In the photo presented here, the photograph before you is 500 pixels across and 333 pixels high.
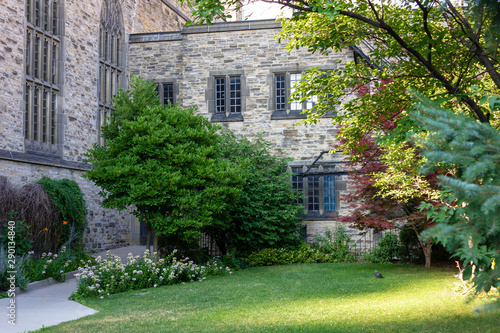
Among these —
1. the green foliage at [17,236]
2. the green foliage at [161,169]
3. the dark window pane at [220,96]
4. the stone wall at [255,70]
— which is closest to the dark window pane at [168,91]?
the stone wall at [255,70]

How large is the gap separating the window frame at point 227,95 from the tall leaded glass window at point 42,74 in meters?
5.97

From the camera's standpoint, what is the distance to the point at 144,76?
20578 mm

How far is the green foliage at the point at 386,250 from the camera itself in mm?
16562

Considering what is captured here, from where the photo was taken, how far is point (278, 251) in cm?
1661

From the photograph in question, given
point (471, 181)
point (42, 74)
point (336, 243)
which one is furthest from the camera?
point (336, 243)

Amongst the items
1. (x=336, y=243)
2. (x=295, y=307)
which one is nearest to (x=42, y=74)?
(x=336, y=243)

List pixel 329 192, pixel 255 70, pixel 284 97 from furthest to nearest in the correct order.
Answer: pixel 255 70 → pixel 284 97 → pixel 329 192

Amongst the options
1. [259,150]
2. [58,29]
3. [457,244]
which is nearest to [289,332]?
[457,244]

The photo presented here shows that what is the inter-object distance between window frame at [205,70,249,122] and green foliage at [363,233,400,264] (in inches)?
288

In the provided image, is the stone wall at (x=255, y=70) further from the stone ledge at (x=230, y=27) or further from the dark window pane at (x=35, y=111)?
the dark window pane at (x=35, y=111)

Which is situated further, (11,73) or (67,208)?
(67,208)

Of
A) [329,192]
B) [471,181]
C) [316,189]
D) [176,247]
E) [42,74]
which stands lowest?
Answer: [176,247]

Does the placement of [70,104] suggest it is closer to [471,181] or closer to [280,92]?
[280,92]

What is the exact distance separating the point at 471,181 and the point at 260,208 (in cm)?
1411
